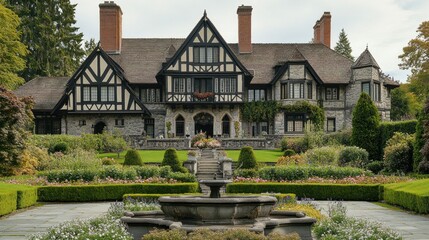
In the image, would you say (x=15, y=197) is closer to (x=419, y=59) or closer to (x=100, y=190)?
(x=100, y=190)

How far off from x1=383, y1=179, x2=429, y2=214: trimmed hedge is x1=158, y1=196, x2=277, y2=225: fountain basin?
6.49 m

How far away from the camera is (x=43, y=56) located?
2085 inches

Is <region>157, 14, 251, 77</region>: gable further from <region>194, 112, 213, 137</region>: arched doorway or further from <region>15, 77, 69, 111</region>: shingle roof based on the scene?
<region>15, 77, 69, 111</region>: shingle roof

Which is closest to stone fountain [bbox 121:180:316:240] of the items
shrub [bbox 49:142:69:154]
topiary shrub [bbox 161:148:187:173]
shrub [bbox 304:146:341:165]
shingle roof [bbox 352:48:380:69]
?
topiary shrub [bbox 161:148:187:173]

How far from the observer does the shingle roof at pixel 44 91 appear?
44.1m

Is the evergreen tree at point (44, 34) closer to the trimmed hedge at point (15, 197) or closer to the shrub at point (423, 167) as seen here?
the trimmed hedge at point (15, 197)

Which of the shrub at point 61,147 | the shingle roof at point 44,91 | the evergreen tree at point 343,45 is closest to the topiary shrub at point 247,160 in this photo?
the shrub at point 61,147

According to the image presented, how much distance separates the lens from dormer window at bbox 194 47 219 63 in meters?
43.8

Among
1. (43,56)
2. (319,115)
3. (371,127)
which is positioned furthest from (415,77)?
(43,56)

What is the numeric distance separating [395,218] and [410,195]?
167cm

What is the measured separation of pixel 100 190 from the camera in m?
21.2

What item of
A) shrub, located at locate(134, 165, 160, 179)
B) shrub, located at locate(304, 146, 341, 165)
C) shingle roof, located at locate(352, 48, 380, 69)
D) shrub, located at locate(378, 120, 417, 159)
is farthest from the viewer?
shingle roof, located at locate(352, 48, 380, 69)

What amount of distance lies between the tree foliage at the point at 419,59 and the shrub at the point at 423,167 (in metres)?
28.5

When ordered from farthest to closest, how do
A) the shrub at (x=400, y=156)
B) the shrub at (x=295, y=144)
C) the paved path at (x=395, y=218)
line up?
the shrub at (x=295, y=144) → the shrub at (x=400, y=156) → the paved path at (x=395, y=218)
